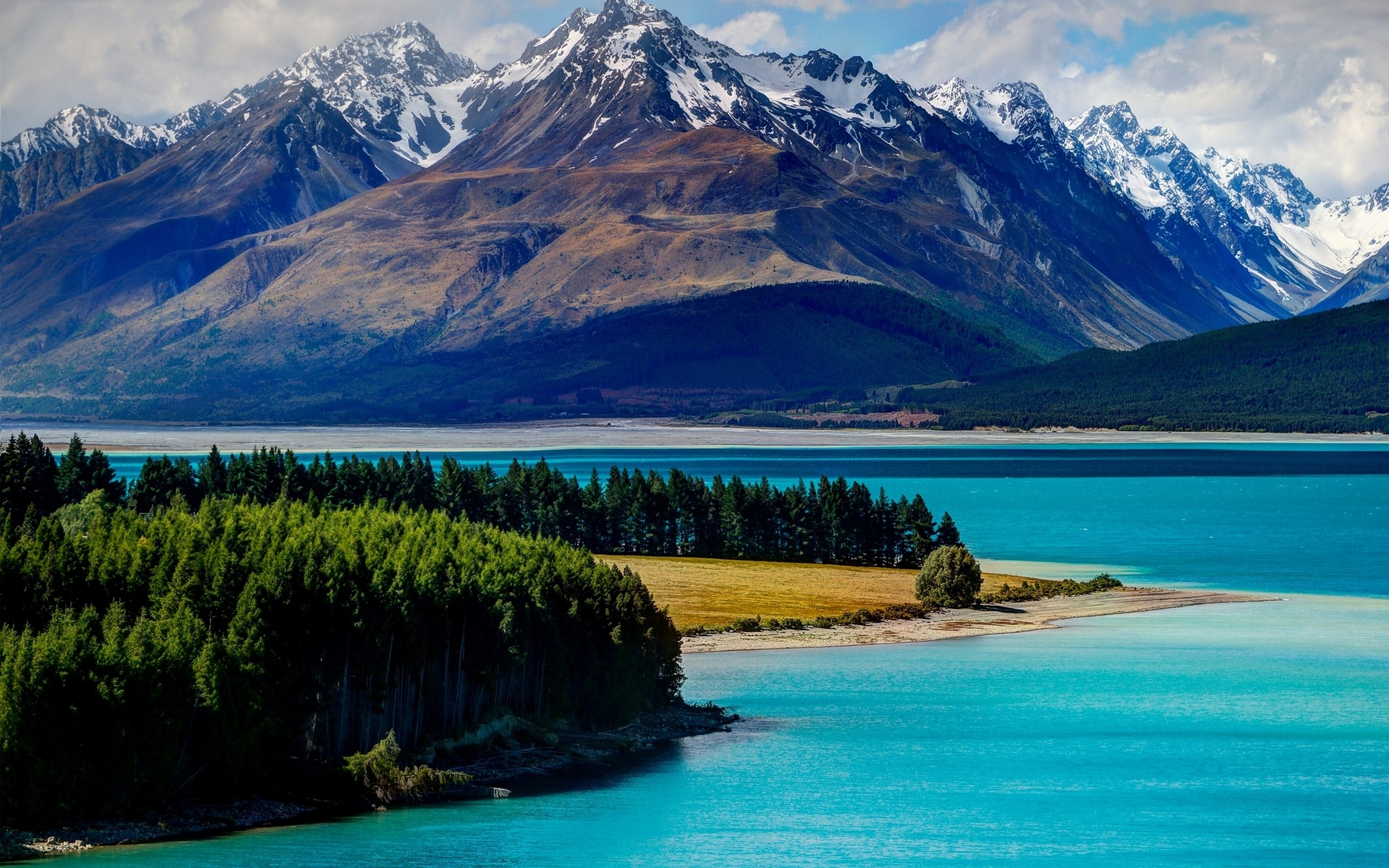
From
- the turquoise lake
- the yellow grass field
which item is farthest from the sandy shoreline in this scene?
the yellow grass field

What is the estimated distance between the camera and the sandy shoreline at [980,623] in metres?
111

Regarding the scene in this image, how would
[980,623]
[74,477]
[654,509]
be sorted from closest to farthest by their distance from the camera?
[980,623] < [74,477] < [654,509]

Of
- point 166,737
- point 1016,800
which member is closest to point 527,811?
point 166,737

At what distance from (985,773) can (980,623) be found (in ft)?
148

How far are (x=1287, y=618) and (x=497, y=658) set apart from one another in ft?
225

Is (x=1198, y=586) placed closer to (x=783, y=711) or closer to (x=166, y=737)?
(x=783, y=711)

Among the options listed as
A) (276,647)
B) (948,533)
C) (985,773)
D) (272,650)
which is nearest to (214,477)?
(948,533)

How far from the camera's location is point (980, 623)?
121 metres

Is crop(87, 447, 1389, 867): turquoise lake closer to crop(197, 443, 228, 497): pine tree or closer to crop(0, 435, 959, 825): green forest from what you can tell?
crop(0, 435, 959, 825): green forest

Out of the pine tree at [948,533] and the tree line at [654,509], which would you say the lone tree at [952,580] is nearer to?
the pine tree at [948,533]

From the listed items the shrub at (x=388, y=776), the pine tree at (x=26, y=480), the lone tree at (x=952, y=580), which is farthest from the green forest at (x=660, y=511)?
the shrub at (x=388, y=776)

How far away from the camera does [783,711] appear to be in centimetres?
8806

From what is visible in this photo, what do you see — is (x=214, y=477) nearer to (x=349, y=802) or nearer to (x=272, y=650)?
(x=272, y=650)

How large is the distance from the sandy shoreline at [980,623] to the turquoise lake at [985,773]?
2.17 m
